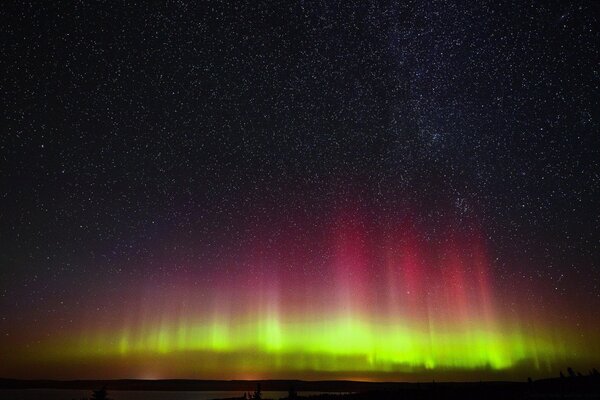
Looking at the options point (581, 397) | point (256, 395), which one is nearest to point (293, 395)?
point (256, 395)

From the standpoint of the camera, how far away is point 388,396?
33.3m

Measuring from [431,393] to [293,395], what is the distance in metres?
12.5

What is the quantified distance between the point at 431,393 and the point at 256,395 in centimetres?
1378

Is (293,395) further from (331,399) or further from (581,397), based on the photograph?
(581,397)

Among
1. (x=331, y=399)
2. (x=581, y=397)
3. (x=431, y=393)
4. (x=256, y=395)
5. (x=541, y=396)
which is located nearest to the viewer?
(x=581, y=397)

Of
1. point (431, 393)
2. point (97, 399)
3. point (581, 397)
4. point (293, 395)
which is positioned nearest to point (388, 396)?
point (431, 393)

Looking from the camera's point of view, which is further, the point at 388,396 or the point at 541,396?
the point at 388,396

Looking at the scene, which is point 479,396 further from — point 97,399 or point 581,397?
point 97,399

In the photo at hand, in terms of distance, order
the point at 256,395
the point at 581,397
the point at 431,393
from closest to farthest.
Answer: the point at 581,397, the point at 256,395, the point at 431,393

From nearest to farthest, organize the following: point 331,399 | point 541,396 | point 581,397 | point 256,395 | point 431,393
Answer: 1. point 581,397
2. point 541,396
3. point 256,395
4. point 431,393
5. point 331,399

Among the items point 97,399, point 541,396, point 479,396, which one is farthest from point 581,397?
point 97,399

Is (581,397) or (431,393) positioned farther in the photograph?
(431,393)

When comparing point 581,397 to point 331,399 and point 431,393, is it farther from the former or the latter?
point 331,399

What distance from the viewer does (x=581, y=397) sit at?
2309cm
